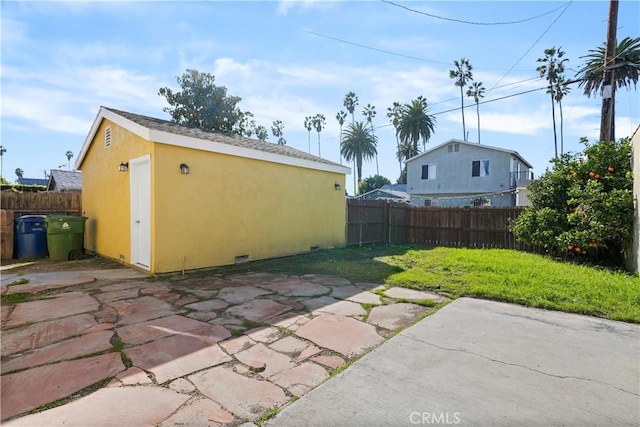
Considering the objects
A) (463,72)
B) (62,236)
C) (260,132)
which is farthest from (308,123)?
(62,236)

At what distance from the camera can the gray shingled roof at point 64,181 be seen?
19.6 m

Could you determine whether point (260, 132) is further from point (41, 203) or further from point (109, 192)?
point (109, 192)

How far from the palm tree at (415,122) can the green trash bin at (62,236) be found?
3480 centimetres

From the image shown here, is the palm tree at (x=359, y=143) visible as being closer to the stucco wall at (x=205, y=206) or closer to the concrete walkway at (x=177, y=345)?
the stucco wall at (x=205, y=206)

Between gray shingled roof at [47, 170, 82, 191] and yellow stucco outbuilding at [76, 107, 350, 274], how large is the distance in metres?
13.2

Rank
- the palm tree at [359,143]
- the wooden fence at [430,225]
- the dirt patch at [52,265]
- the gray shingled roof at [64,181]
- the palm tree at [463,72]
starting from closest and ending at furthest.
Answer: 1. the dirt patch at [52,265]
2. the wooden fence at [430,225]
3. the gray shingled roof at [64,181]
4. the palm tree at [463,72]
5. the palm tree at [359,143]

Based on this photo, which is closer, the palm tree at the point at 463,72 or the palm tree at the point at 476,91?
the palm tree at the point at 463,72

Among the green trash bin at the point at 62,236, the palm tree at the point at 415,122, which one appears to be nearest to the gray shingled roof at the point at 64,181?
the green trash bin at the point at 62,236

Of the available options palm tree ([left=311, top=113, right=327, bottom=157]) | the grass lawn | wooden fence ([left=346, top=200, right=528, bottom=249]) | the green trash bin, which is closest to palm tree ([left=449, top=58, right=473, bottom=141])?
palm tree ([left=311, top=113, right=327, bottom=157])

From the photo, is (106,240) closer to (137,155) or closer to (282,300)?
(137,155)

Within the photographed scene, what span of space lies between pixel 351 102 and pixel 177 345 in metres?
49.4

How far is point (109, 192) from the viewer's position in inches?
303

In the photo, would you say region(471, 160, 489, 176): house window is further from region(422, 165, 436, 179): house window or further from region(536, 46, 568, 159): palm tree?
region(536, 46, 568, 159): palm tree

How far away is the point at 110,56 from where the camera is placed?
7.33m
